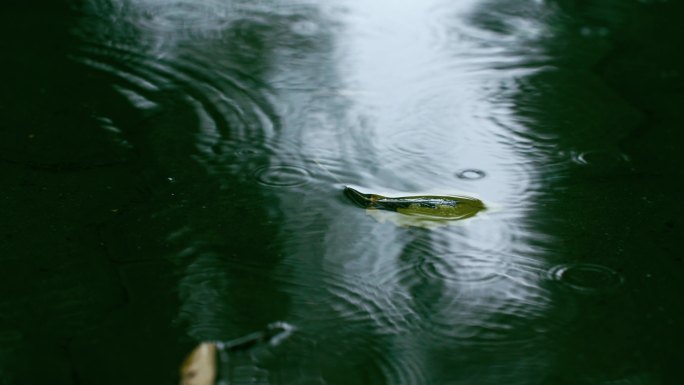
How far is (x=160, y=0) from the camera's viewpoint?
2457 mm

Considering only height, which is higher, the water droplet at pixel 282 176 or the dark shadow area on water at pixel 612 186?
the dark shadow area on water at pixel 612 186

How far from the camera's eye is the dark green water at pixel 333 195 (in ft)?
3.71

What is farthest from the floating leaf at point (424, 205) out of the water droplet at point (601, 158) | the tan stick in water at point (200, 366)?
the tan stick in water at point (200, 366)

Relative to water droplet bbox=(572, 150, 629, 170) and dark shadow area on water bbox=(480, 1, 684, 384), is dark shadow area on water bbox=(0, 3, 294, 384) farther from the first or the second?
water droplet bbox=(572, 150, 629, 170)

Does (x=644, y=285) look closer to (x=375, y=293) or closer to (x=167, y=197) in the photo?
(x=375, y=293)

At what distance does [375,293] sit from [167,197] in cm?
44

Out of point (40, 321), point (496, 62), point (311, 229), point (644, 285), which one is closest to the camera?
point (40, 321)

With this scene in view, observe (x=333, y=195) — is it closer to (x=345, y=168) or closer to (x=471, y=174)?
(x=345, y=168)

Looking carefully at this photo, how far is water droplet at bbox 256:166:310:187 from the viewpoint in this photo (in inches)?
59.8

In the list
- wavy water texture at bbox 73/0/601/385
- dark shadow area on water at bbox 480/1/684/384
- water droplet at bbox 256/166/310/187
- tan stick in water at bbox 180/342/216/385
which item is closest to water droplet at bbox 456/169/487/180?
wavy water texture at bbox 73/0/601/385

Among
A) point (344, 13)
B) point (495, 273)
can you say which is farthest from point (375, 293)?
point (344, 13)

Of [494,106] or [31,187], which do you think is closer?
[31,187]

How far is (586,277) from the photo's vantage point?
128 cm

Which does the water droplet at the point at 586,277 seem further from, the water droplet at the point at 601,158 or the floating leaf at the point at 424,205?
the water droplet at the point at 601,158
